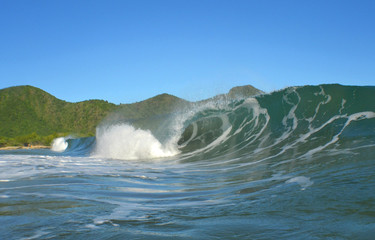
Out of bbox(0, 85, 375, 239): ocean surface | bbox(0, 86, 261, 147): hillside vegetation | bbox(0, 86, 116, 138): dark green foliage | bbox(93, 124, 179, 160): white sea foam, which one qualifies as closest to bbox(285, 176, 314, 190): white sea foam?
bbox(0, 85, 375, 239): ocean surface

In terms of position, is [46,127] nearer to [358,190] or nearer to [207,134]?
[207,134]

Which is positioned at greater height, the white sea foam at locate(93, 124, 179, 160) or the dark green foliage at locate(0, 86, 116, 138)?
the dark green foliage at locate(0, 86, 116, 138)

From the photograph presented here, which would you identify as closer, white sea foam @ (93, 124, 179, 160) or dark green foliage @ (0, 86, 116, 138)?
white sea foam @ (93, 124, 179, 160)

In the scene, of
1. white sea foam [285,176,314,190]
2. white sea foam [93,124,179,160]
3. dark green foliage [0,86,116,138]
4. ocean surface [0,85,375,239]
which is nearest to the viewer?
ocean surface [0,85,375,239]

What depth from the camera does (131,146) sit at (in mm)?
15320

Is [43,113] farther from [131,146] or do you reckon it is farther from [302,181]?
[302,181]

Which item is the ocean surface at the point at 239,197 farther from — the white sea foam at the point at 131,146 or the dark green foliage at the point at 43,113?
the dark green foliage at the point at 43,113

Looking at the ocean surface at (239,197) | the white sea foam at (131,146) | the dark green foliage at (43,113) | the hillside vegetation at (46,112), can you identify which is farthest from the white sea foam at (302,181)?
the dark green foliage at (43,113)

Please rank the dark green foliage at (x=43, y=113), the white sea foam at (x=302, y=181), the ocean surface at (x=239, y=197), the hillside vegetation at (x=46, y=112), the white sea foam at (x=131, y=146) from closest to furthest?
the ocean surface at (x=239, y=197)
the white sea foam at (x=302, y=181)
the white sea foam at (x=131, y=146)
the hillside vegetation at (x=46, y=112)
the dark green foliage at (x=43, y=113)

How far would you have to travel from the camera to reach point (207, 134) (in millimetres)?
14695

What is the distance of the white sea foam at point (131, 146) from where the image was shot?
14258mm

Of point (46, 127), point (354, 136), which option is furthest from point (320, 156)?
point (46, 127)

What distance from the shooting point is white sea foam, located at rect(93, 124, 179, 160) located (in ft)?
Answer: 46.8

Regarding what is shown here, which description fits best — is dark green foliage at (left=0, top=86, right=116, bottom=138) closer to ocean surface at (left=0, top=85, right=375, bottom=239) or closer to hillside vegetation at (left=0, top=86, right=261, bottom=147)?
hillside vegetation at (left=0, top=86, right=261, bottom=147)
